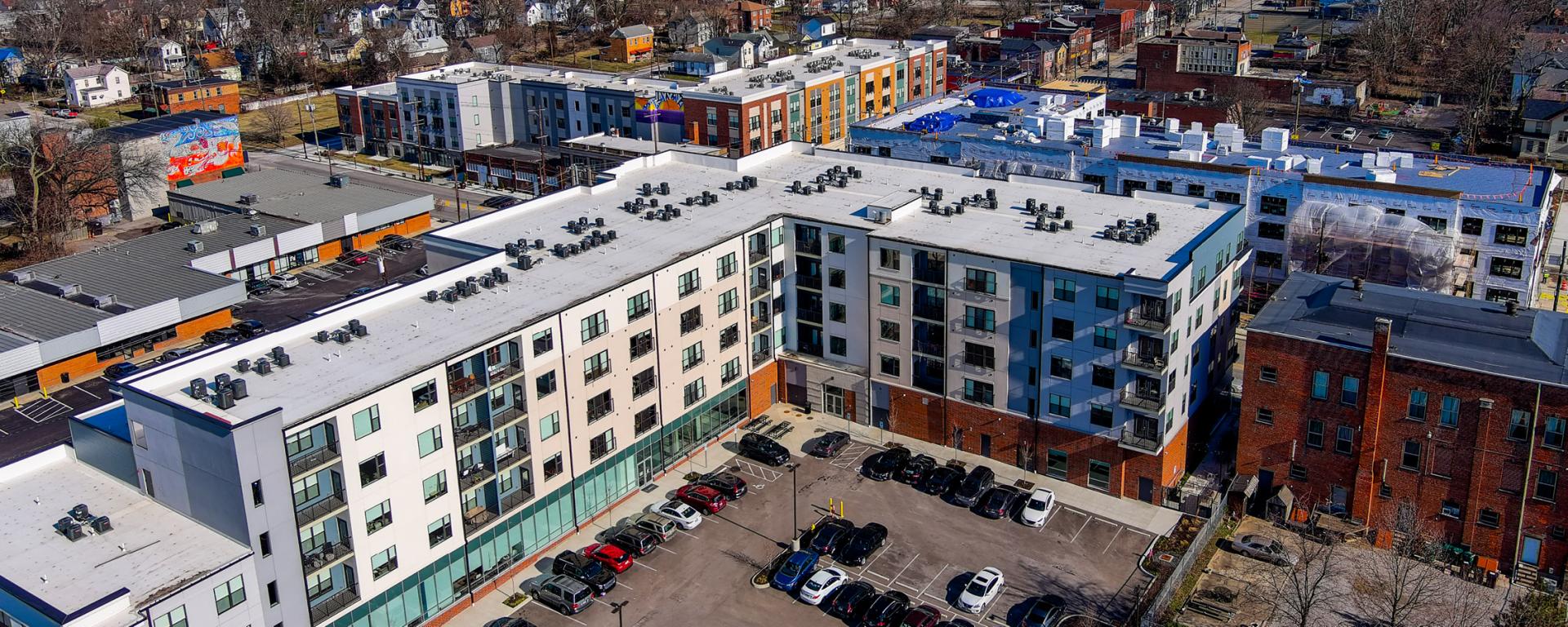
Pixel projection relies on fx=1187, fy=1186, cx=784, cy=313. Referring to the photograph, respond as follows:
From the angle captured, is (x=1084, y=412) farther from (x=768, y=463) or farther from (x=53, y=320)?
(x=53, y=320)

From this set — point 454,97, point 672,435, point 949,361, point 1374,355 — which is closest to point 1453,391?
point 1374,355

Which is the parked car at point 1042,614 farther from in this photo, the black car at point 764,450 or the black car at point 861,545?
the black car at point 764,450

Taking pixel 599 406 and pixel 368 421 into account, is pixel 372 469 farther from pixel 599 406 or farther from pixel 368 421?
pixel 599 406

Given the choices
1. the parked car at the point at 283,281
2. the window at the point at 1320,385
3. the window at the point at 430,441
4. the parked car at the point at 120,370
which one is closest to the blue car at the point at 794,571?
the window at the point at 430,441

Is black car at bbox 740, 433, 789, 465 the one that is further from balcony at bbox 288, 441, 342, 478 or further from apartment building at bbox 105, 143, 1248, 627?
balcony at bbox 288, 441, 342, 478

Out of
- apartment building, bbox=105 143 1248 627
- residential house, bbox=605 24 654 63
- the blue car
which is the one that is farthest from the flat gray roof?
residential house, bbox=605 24 654 63
